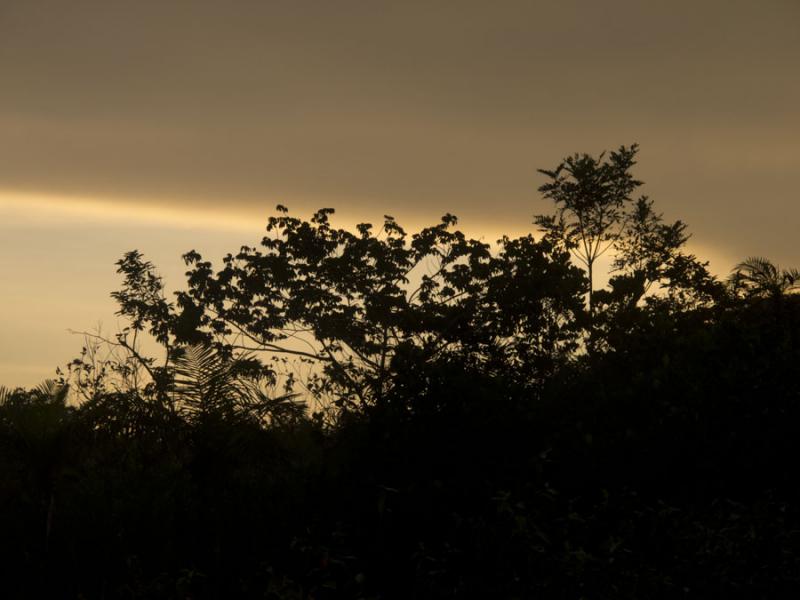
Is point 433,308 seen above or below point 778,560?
above

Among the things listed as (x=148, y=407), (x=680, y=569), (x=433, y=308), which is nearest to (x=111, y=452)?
(x=148, y=407)

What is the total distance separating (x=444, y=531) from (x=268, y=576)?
1996mm

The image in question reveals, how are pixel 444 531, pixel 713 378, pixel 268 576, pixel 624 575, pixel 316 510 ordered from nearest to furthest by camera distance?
1. pixel 624 575
2. pixel 268 576
3. pixel 444 531
4. pixel 316 510
5. pixel 713 378

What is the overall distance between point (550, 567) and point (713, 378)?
4624 mm

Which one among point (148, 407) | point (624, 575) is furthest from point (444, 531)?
point (148, 407)

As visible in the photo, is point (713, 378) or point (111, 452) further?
point (111, 452)

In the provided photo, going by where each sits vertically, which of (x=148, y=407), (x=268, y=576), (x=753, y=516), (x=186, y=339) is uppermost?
(x=186, y=339)

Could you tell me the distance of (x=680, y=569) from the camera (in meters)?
8.16

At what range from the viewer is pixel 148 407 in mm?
13539

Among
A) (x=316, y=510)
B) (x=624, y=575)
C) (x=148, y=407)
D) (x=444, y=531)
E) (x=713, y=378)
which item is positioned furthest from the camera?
(x=148, y=407)

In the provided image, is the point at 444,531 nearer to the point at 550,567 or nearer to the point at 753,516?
the point at 550,567

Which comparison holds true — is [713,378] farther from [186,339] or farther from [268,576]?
[186,339]

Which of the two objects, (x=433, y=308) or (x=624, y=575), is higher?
(x=433, y=308)

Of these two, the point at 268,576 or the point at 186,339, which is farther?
the point at 186,339
